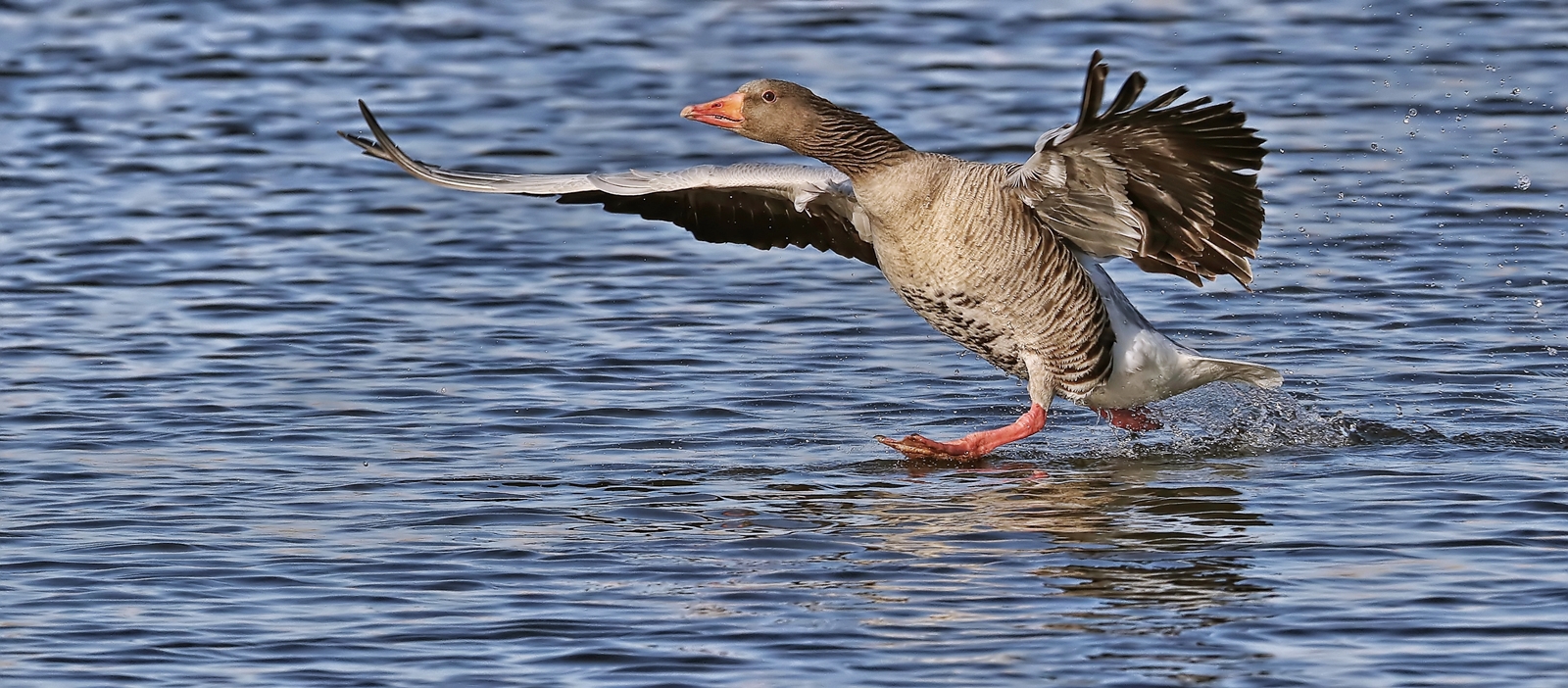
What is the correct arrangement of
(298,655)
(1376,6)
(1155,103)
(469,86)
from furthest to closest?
(1376,6), (469,86), (1155,103), (298,655)

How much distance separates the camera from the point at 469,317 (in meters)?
13.0

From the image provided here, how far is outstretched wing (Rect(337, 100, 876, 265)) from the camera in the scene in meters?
10.1

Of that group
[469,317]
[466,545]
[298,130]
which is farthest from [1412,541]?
[298,130]

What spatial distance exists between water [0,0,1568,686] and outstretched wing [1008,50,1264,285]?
0.96 metres

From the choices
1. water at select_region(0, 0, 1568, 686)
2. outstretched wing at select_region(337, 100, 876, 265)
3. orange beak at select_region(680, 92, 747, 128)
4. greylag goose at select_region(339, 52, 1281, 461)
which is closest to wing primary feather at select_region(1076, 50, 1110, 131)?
greylag goose at select_region(339, 52, 1281, 461)

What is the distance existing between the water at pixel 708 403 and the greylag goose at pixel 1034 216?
15.3 inches

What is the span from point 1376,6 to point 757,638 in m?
16.3

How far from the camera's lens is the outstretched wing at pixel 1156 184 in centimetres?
849

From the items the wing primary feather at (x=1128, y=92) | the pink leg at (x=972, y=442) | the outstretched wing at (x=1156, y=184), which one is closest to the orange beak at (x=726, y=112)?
the outstretched wing at (x=1156, y=184)

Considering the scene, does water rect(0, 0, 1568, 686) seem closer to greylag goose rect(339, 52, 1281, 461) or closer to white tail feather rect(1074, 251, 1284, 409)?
white tail feather rect(1074, 251, 1284, 409)

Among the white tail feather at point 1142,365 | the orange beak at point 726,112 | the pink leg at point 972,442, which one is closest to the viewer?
the pink leg at point 972,442

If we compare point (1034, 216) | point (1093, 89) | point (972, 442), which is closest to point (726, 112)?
point (1034, 216)

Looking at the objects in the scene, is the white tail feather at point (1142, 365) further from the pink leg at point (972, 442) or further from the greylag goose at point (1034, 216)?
the pink leg at point (972, 442)

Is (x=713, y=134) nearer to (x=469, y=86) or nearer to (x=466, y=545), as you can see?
(x=469, y=86)
